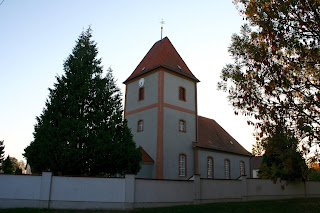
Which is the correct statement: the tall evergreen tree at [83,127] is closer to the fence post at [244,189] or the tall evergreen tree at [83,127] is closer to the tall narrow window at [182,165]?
the tall narrow window at [182,165]

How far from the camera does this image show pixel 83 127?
650 inches

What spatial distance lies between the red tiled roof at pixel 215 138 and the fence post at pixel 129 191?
12019mm

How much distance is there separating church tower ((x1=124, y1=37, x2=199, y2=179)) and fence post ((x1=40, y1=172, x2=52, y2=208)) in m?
9.28

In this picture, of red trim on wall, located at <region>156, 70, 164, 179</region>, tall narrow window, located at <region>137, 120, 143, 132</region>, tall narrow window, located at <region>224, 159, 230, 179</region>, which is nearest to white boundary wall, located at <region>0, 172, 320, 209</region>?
red trim on wall, located at <region>156, 70, 164, 179</region>

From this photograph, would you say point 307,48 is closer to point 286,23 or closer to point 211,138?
point 286,23

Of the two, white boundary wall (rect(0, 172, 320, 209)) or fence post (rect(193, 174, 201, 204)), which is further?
fence post (rect(193, 174, 201, 204))

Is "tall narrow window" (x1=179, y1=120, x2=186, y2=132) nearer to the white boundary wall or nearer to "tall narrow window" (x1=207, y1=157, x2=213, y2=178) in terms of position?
"tall narrow window" (x1=207, y1=157, x2=213, y2=178)

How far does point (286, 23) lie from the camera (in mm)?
11297

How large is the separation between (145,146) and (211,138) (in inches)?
338

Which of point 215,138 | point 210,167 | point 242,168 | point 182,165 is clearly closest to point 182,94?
point 182,165

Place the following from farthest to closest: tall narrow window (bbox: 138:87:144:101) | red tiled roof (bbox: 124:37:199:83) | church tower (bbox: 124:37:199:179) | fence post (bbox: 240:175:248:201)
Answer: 1. tall narrow window (bbox: 138:87:144:101)
2. red tiled roof (bbox: 124:37:199:83)
3. church tower (bbox: 124:37:199:179)
4. fence post (bbox: 240:175:248:201)

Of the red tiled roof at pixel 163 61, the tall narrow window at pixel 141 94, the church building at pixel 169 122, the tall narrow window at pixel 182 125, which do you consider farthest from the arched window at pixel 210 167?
the tall narrow window at pixel 141 94

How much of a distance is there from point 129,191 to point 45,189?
4202 mm

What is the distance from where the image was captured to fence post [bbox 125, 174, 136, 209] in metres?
14.9
